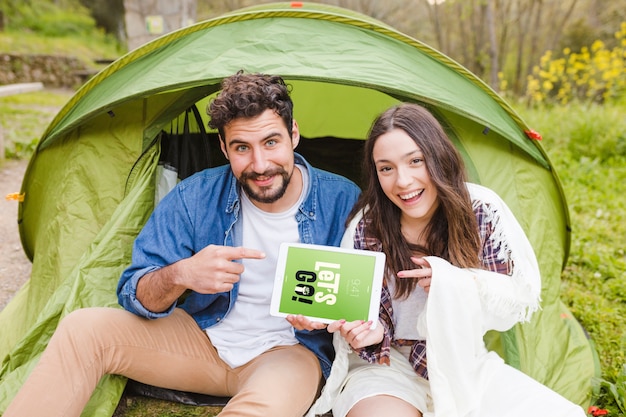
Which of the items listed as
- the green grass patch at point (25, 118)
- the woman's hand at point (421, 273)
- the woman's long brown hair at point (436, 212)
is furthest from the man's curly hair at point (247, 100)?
the green grass patch at point (25, 118)

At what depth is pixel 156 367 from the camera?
173 centimetres

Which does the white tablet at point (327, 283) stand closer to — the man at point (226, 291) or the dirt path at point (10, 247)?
the man at point (226, 291)

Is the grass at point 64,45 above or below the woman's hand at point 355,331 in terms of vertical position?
above

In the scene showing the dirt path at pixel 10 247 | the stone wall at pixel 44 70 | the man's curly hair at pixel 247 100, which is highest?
the stone wall at pixel 44 70

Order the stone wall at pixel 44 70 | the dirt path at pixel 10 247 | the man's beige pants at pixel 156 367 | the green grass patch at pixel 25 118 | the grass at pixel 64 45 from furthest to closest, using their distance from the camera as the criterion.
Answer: the grass at pixel 64 45, the stone wall at pixel 44 70, the green grass patch at pixel 25 118, the dirt path at pixel 10 247, the man's beige pants at pixel 156 367


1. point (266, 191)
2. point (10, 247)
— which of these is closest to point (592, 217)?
→ point (266, 191)

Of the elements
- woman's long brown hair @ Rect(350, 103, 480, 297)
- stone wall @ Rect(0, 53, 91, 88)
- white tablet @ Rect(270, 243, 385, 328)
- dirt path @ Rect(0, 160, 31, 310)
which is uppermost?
stone wall @ Rect(0, 53, 91, 88)

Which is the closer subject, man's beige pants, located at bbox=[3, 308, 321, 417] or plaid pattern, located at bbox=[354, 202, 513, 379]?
man's beige pants, located at bbox=[3, 308, 321, 417]

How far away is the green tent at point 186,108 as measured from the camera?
1.95m

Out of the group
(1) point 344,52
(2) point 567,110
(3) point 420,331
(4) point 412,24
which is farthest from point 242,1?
(3) point 420,331

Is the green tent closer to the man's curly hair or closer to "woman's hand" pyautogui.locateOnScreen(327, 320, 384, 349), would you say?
the man's curly hair

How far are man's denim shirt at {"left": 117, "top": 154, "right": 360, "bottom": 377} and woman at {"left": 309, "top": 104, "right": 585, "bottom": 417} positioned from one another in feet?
0.42

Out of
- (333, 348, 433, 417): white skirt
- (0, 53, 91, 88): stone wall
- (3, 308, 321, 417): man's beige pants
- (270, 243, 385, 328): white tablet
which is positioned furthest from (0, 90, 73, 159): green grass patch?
(333, 348, 433, 417): white skirt

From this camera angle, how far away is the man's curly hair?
1683 mm
